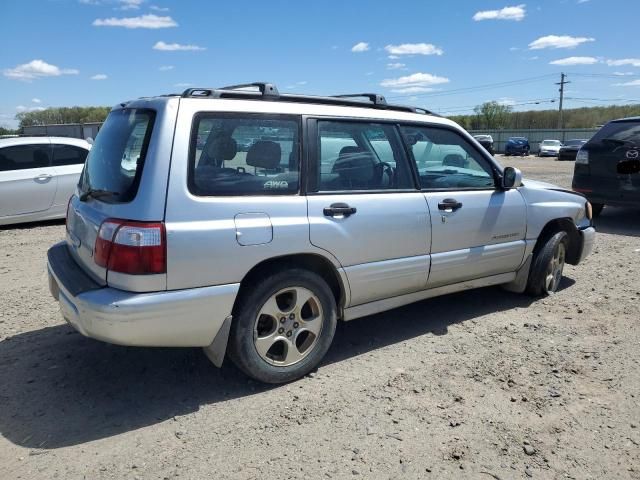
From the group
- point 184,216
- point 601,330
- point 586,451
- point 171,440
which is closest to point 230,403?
point 171,440

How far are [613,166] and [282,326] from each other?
23.8 feet

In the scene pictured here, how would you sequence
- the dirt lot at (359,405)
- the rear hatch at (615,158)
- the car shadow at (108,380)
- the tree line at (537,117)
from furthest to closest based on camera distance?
the tree line at (537,117), the rear hatch at (615,158), the car shadow at (108,380), the dirt lot at (359,405)

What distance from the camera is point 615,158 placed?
27.5 feet

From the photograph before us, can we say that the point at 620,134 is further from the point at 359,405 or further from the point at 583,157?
the point at 359,405

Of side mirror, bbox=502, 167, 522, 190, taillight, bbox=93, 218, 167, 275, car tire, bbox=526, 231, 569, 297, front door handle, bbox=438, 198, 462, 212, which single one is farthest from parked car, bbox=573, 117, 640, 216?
taillight, bbox=93, 218, 167, 275

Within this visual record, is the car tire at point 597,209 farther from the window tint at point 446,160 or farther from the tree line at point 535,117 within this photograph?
the tree line at point 535,117

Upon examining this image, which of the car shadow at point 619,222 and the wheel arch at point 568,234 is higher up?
the wheel arch at point 568,234

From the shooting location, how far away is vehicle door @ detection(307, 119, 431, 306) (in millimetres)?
3453

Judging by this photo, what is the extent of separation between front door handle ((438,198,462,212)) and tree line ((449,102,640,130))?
72.6 m

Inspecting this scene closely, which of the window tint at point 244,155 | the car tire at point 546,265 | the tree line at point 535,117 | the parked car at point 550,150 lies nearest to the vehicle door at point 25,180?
Result: the window tint at point 244,155

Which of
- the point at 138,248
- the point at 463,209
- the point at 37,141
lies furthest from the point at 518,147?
the point at 138,248

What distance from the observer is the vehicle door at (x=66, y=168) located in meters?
8.62

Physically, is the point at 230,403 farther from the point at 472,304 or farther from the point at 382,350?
the point at 472,304

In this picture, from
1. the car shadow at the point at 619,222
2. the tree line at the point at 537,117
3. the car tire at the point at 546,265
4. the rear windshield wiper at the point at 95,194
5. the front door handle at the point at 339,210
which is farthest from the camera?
the tree line at the point at 537,117
